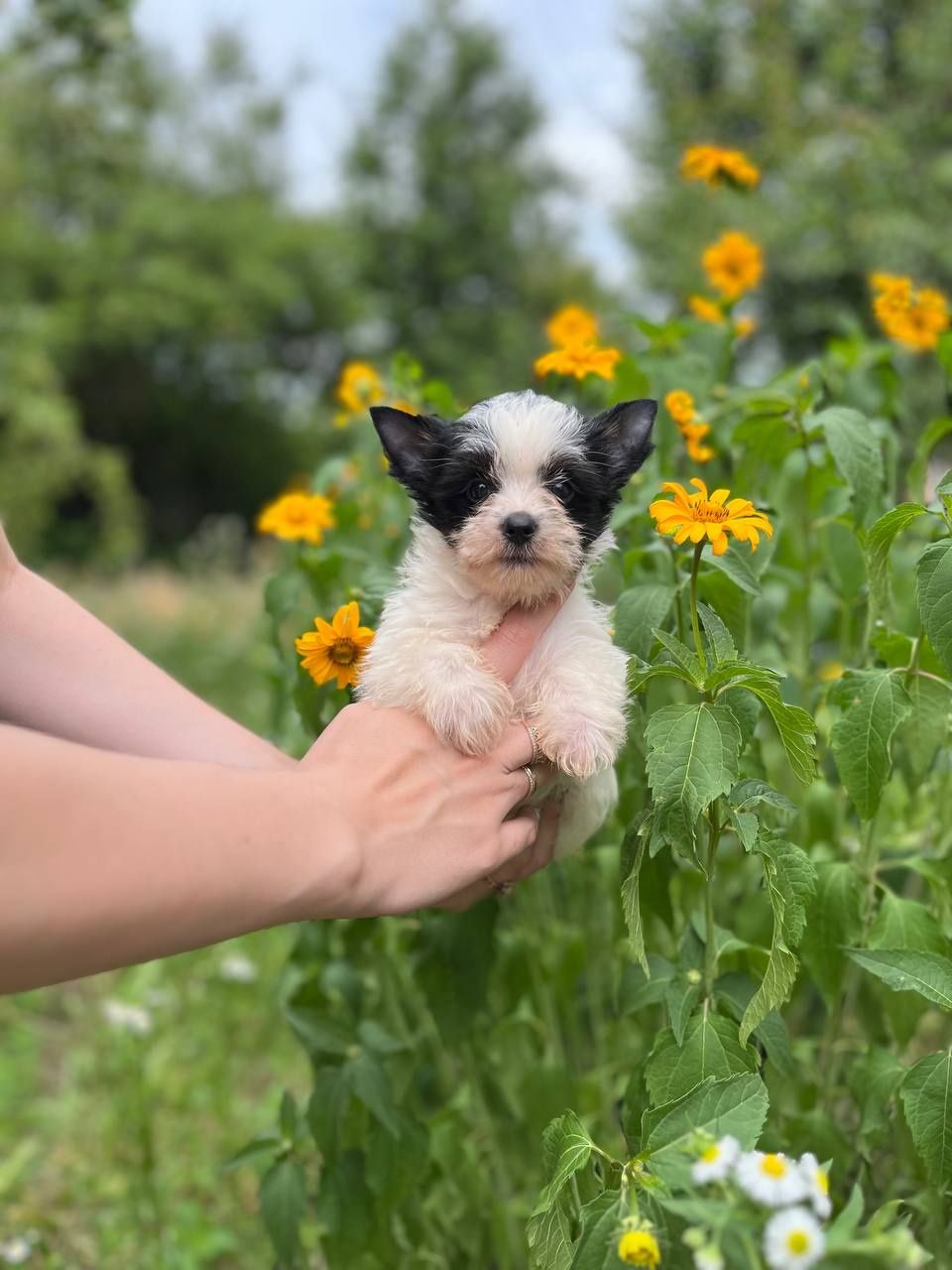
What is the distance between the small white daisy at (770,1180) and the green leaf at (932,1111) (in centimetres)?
49

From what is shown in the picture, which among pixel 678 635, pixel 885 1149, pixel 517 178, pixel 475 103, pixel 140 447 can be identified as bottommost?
pixel 885 1149

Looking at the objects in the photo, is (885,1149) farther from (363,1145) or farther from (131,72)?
(131,72)

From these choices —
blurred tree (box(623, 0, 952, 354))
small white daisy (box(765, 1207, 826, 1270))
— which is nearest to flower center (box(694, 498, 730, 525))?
small white daisy (box(765, 1207, 826, 1270))

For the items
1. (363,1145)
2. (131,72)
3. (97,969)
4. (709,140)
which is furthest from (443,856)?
(709,140)

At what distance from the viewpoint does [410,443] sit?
1.55 meters

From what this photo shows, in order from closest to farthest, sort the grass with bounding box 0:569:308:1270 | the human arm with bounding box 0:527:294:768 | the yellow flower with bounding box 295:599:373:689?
the yellow flower with bounding box 295:599:373:689, the human arm with bounding box 0:527:294:768, the grass with bounding box 0:569:308:1270

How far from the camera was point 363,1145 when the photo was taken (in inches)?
75.3

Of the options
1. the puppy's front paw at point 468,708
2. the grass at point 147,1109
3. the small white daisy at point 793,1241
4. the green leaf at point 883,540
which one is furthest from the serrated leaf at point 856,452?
the grass at point 147,1109

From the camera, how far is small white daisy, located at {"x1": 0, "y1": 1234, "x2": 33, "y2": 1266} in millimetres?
2297

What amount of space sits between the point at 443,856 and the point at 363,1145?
0.81m

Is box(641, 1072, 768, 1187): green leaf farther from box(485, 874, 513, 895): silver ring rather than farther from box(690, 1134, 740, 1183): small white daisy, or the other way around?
box(485, 874, 513, 895): silver ring

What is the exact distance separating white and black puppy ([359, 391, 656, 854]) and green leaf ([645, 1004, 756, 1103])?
0.30 meters

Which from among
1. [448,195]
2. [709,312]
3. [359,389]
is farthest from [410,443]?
[448,195]

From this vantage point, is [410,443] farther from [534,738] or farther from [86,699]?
[86,699]
